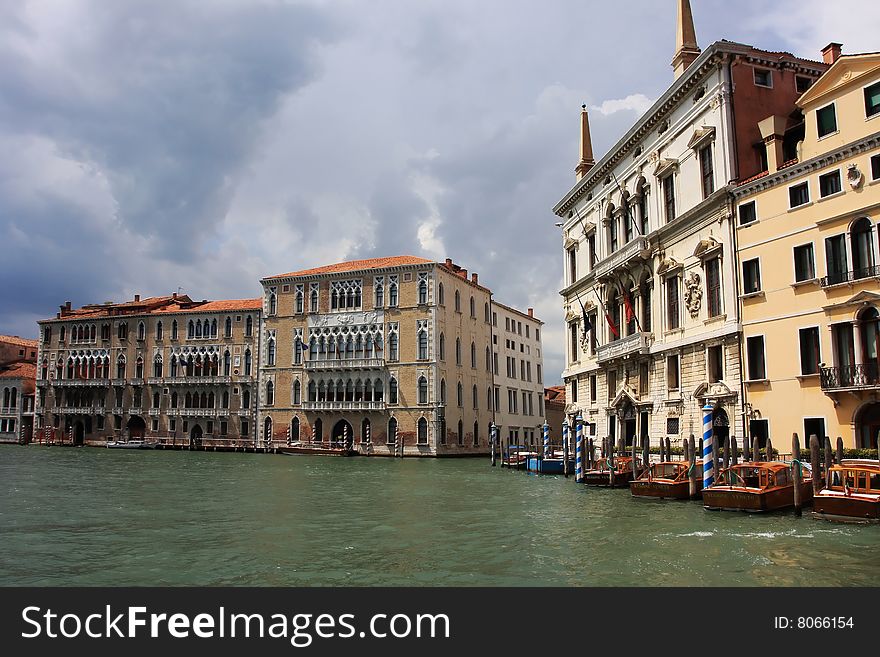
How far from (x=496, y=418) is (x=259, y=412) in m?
16.5

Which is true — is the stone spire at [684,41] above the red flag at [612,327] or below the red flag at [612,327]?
above

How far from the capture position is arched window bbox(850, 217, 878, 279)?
17.9 meters

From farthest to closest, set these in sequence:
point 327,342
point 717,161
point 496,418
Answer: point 496,418 → point 327,342 → point 717,161

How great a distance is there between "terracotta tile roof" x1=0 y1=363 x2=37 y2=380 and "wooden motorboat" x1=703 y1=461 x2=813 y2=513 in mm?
59463

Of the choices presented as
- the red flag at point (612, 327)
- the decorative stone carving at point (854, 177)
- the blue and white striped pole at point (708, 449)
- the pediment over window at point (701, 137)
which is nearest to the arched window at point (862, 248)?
the decorative stone carving at point (854, 177)

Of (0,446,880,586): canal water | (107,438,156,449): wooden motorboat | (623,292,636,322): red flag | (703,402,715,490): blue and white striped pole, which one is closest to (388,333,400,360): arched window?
(107,438,156,449): wooden motorboat

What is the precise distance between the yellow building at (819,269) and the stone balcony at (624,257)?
18.9ft

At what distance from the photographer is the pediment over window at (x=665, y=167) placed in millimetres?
26470

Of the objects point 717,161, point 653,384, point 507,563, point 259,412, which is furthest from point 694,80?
point 259,412

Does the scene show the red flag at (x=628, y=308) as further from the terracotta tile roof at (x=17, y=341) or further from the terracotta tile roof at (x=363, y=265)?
the terracotta tile roof at (x=17, y=341)

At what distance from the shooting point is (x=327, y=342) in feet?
164

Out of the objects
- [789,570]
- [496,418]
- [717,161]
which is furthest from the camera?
[496,418]

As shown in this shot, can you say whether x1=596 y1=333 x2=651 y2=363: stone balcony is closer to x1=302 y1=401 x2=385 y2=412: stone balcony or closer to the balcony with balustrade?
the balcony with balustrade
